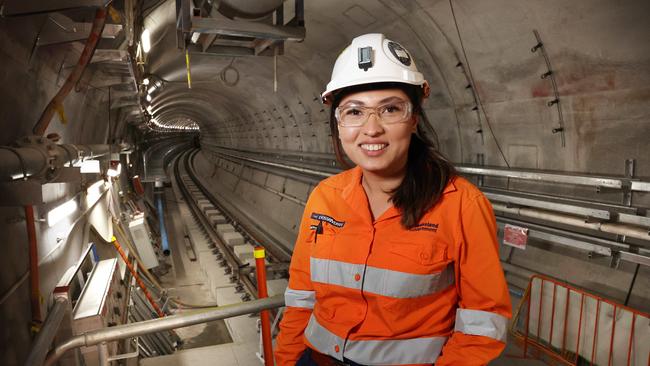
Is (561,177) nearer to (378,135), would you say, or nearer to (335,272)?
(378,135)

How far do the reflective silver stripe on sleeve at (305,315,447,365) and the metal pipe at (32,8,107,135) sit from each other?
2.62 m

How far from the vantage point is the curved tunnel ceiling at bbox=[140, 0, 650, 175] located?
4000mm

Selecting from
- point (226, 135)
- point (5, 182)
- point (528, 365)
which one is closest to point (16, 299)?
point (5, 182)

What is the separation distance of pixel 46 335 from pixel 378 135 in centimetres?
228

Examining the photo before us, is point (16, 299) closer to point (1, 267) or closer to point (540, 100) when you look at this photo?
point (1, 267)

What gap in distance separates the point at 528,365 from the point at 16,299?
4.71 m

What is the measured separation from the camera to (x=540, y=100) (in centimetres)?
495

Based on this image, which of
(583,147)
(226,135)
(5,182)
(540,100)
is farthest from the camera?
(226,135)

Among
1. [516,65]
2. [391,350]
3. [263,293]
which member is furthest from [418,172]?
[516,65]

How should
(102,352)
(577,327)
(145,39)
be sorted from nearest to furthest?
(102,352) < (577,327) < (145,39)

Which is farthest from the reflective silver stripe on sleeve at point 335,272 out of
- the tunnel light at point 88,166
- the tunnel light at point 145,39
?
the tunnel light at point 145,39

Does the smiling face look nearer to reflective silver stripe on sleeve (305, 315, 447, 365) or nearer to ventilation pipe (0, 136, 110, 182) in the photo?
reflective silver stripe on sleeve (305, 315, 447, 365)

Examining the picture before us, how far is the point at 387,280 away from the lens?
1.95 meters

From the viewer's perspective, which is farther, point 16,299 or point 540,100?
point 540,100
